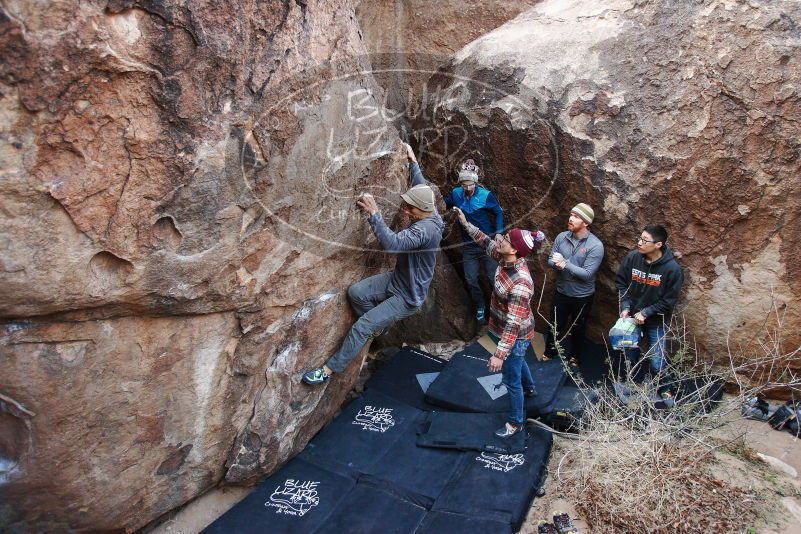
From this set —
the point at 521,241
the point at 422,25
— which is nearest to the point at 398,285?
the point at 521,241

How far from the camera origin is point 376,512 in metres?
3.83

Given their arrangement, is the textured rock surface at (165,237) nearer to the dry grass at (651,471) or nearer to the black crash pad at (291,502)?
the black crash pad at (291,502)

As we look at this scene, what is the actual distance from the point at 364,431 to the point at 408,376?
73 centimetres

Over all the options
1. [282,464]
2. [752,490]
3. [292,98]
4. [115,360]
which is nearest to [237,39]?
[292,98]

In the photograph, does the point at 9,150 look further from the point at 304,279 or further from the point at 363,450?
the point at 363,450

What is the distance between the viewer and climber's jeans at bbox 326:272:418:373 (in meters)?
4.23

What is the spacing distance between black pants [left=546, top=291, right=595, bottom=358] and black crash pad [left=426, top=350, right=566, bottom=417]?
158 mm

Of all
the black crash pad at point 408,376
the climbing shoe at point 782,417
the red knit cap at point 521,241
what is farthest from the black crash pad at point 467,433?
the climbing shoe at point 782,417

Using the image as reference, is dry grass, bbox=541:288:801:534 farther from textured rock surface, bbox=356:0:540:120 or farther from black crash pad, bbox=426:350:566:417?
textured rock surface, bbox=356:0:540:120

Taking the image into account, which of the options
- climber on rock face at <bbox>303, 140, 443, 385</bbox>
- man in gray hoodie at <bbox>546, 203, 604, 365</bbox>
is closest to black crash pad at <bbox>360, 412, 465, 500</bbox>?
climber on rock face at <bbox>303, 140, 443, 385</bbox>

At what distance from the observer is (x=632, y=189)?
4691mm

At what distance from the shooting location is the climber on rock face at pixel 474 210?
16.8 ft

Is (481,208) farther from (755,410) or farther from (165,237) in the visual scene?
(165,237)

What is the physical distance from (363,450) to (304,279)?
49.5 inches
